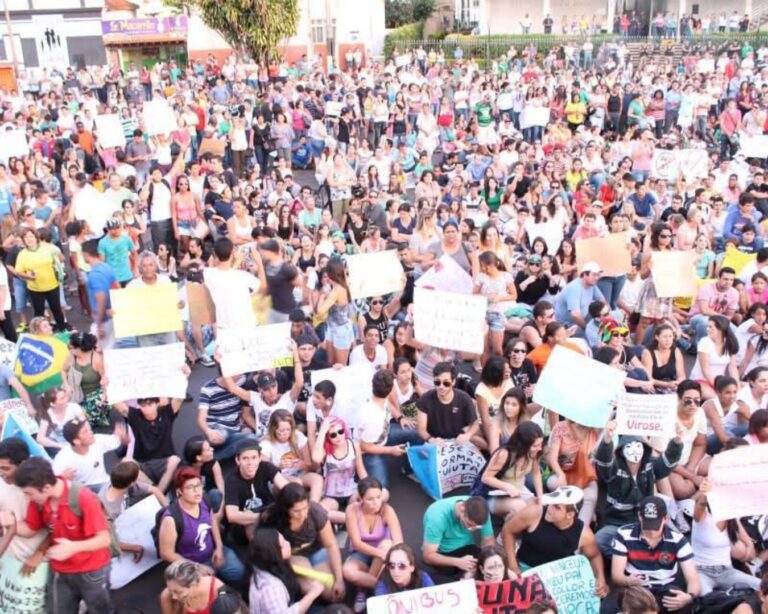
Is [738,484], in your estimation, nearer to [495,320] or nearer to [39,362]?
[495,320]

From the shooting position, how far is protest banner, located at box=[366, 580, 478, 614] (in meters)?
4.78

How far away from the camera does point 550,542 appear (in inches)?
216

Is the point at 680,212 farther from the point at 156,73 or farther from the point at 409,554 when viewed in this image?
the point at 156,73

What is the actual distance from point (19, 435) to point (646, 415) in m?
4.52

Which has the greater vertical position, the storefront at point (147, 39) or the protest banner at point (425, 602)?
the storefront at point (147, 39)

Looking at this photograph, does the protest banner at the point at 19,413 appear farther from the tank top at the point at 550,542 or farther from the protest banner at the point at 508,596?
the tank top at the point at 550,542

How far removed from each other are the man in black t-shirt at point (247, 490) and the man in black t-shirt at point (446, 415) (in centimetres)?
142

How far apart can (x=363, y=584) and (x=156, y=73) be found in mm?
21968

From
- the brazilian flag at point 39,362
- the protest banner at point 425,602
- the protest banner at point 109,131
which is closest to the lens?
the protest banner at point 425,602

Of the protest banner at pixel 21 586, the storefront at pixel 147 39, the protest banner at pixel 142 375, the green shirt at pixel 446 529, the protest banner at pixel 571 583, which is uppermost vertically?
the storefront at pixel 147 39

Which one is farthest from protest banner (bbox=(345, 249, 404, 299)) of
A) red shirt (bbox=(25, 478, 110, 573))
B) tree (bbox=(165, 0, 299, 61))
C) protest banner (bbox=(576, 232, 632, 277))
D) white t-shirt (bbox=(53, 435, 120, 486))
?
tree (bbox=(165, 0, 299, 61))

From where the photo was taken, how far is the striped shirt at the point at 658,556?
526 centimetres

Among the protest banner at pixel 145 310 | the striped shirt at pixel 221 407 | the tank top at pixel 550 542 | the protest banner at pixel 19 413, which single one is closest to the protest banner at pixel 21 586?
the protest banner at pixel 19 413

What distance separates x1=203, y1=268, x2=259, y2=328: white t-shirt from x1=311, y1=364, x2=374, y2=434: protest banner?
138 cm
